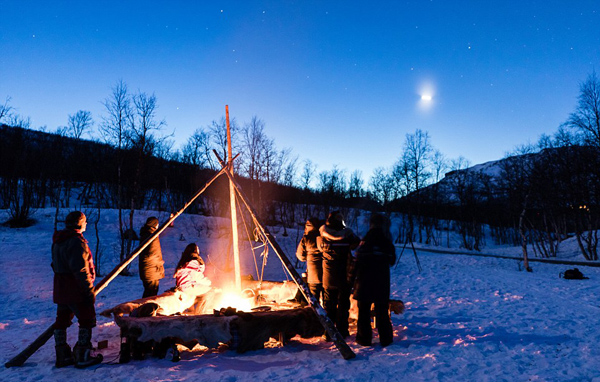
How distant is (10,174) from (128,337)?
29.7 meters

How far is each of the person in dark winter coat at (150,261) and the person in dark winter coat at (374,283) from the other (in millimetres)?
3803

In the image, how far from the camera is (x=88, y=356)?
4051mm

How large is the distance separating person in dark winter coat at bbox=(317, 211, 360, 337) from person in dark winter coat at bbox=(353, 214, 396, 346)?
0.90 ft

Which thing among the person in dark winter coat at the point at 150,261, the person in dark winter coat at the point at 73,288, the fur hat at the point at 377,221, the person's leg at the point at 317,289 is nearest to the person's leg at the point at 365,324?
the person's leg at the point at 317,289

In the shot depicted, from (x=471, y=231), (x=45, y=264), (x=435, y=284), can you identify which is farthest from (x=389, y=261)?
(x=471, y=231)

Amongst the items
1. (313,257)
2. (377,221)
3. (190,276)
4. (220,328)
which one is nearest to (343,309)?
(313,257)

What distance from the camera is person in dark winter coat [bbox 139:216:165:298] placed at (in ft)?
20.3

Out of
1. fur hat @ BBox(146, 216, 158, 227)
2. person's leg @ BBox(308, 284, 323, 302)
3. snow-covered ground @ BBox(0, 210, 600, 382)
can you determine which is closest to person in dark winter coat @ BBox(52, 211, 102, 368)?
snow-covered ground @ BBox(0, 210, 600, 382)

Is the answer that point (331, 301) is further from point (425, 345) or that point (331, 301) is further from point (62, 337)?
point (62, 337)

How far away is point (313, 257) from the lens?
5.30 m

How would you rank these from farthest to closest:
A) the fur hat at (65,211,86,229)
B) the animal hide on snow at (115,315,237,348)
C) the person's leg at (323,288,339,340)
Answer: the person's leg at (323,288,339,340), the animal hide on snow at (115,315,237,348), the fur hat at (65,211,86,229)

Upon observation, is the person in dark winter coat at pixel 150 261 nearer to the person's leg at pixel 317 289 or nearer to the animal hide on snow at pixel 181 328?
the animal hide on snow at pixel 181 328

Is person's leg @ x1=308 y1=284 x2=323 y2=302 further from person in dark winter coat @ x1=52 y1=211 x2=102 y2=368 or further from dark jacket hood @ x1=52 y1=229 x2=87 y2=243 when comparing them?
dark jacket hood @ x1=52 y1=229 x2=87 y2=243

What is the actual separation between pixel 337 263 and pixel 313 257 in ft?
1.60
